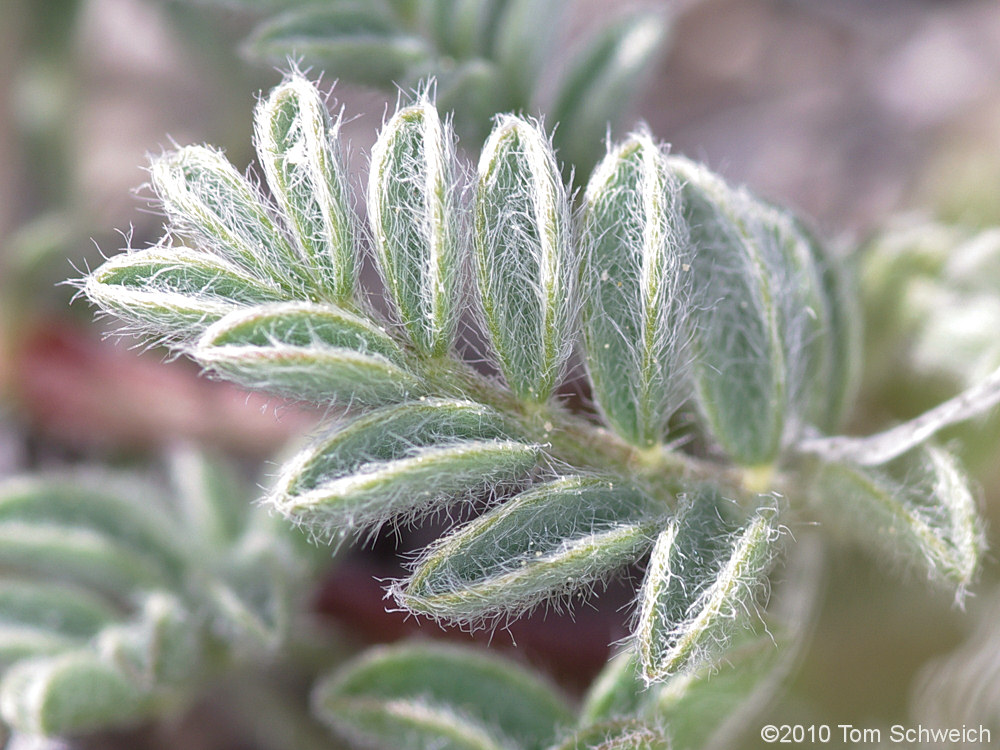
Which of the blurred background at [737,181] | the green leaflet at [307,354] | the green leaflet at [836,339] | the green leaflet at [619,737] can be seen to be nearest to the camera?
the green leaflet at [307,354]

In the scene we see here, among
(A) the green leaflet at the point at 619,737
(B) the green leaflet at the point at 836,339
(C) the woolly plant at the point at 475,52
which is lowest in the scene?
(A) the green leaflet at the point at 619,737

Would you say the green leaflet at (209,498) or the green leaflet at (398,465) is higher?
the green leaflet at (209,498)

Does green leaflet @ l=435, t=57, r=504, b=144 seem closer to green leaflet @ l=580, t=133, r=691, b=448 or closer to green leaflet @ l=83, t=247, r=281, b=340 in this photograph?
green leaflet @ l=580, t=133, r=691, b=448

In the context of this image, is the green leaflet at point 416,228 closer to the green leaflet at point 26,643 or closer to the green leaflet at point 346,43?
the green leaflet at point 346,43

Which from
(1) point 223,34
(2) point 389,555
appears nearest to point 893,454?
(2) point 389,555

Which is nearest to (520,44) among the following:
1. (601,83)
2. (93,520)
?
(601,83)

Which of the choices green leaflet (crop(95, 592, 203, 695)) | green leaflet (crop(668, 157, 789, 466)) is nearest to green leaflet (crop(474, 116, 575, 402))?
green leaflet (crop(668, 157, 789, 466))

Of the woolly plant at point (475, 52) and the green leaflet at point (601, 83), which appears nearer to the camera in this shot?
the woolly plant at point (475, 52)

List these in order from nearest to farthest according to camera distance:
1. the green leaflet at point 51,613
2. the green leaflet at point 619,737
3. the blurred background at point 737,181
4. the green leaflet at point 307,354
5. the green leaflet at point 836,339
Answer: the green leaflet at point 307,354 → the green leaflet at point 619,737 → the green leaflet at point 836,339 → the green leaflet at point 51,613 → the blurred background at point 737,181

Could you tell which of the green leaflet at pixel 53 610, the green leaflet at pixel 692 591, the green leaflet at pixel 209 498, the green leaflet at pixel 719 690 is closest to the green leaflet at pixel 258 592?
the green leaflet at pixel 209 498
